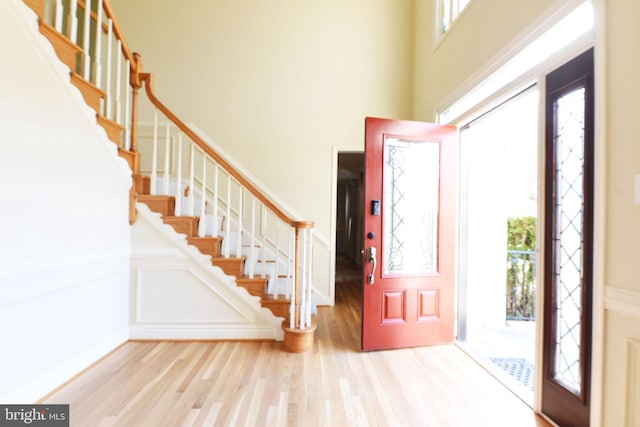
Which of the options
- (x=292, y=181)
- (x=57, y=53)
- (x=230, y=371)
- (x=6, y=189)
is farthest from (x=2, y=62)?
(x=292, y=181)

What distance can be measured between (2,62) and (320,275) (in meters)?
3.29

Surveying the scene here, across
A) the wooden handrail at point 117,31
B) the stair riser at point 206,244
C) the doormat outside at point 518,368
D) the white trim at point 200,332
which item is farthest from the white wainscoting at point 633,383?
the wooden handrail at point 117,31

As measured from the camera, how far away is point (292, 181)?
3.77 m

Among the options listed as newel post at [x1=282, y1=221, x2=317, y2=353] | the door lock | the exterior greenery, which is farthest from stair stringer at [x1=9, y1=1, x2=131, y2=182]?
the exterior greenery

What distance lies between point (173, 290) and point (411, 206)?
7.74 feet

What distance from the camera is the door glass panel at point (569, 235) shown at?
154cm

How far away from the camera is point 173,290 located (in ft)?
8.51

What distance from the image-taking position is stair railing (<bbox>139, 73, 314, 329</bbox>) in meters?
2.54

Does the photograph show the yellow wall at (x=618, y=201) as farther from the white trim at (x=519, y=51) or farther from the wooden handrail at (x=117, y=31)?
the wooden handrail at (x=117, y=31)

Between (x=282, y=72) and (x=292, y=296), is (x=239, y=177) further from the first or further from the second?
(x=282, y=72)

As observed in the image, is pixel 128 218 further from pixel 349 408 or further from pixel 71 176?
pixel 349 408

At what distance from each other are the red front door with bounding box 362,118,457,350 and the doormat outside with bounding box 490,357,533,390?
0.42 m

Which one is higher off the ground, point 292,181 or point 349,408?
point 292,181

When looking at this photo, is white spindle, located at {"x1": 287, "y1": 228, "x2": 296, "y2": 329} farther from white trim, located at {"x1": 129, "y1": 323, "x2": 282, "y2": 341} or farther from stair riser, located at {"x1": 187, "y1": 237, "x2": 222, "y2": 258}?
stair riser, located at {"x1": 187, "y1": 237, "x2": 222, "y2": 258}
